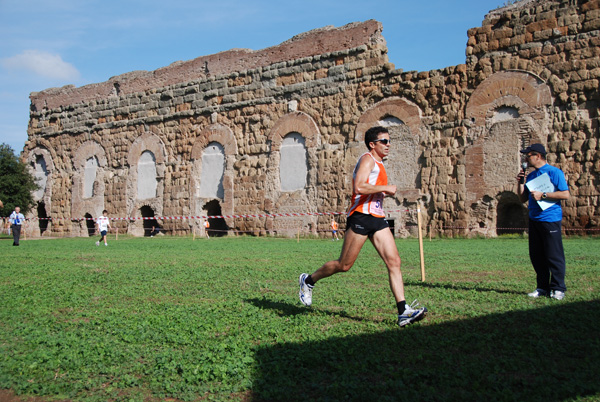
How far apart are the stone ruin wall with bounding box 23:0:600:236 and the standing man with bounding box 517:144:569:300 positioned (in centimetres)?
1021

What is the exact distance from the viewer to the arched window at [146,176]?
2427 centimetres

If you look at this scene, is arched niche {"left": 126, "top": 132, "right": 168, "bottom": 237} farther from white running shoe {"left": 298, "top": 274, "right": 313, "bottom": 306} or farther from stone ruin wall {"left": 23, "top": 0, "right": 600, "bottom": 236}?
white running shoe {"left": 298, "top": 274, "right": 313, "bottom": 306}

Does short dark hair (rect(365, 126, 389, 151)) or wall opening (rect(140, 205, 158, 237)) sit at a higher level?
short dark hair (rect(365, 126, 389, 151))

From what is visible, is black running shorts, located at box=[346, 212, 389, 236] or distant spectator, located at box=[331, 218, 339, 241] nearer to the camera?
black running shorts, located at box=[346, 212, 389, 236]

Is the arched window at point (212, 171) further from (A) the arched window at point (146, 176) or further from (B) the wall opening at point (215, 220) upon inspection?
(A) the arched window at point (146, 176)

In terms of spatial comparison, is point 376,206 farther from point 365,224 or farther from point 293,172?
point 293,172

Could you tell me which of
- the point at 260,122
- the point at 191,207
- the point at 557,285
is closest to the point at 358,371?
the point at 557,285

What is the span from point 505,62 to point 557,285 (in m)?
12.3

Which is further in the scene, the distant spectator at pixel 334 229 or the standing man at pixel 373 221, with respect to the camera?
the distant spectator at pixel 334 229

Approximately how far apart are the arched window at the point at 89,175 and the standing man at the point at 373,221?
77.3ft

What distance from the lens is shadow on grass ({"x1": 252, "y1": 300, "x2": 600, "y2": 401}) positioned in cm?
301

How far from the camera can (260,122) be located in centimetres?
2138

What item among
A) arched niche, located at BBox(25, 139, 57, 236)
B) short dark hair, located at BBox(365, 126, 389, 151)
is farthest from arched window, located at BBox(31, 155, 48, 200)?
short dark hair, located at BBox(365, 126, 389, 151)

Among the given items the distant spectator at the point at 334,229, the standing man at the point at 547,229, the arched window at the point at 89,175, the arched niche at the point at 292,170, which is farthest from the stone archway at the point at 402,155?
the arched window at the point at 89,175
